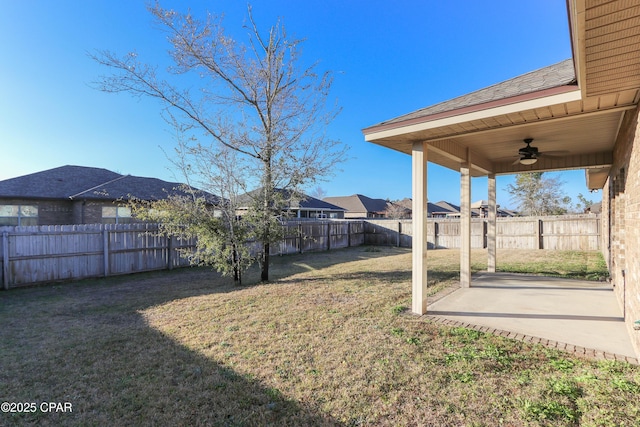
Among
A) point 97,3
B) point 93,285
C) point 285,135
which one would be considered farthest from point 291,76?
point 93,285

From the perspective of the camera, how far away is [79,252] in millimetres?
8180

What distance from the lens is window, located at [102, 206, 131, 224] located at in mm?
13594

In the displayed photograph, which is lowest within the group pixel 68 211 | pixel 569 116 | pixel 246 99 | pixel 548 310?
pixel 548 310

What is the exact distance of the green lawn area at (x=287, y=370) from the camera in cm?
232

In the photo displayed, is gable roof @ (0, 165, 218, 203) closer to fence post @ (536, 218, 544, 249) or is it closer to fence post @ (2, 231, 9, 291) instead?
fence post @ (2, 231, 9, 291)

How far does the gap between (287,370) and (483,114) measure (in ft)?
12.2

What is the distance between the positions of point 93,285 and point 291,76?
23.9ft

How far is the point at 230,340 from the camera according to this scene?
3.84 metres

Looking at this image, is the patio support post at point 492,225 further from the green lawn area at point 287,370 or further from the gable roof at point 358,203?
the gable roof at point 358,203

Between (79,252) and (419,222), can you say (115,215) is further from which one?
(419,222)

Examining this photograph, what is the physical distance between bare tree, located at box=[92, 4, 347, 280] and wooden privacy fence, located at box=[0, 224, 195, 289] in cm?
390

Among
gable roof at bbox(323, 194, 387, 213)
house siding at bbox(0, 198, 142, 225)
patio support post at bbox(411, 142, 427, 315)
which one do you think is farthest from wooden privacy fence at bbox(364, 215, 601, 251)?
gable roof at bbox(323, 194, 387, 213)

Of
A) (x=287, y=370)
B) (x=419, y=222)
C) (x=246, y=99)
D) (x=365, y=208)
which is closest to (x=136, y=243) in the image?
(x=246, y=99)

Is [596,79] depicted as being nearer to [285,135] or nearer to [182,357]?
[182,357]
